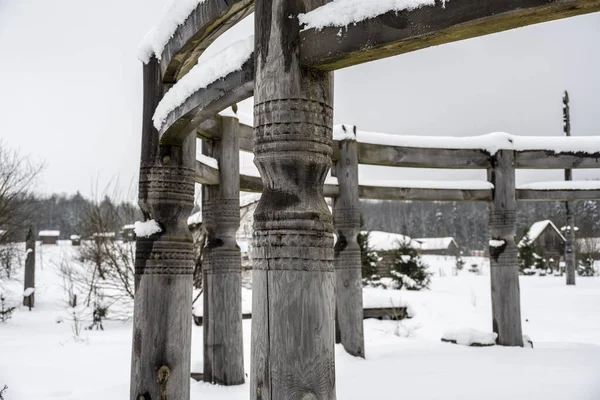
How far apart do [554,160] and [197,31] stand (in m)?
6.82

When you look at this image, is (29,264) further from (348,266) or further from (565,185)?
(565,185)

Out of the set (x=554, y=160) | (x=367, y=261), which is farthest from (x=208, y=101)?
(x=367, y=261)

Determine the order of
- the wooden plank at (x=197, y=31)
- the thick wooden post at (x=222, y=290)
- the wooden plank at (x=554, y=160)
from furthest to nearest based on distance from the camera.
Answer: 1. the wooden plank at (x=554, y=160)
2. the thick wooden post at (x=222, y=290)
3. the wooden plank at (x=197, y=31)

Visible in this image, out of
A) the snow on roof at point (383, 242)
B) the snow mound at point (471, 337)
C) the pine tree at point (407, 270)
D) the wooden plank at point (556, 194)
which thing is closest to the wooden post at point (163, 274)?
the snow mound at point (471, 337)

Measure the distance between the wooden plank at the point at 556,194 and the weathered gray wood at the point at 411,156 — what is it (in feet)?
4.00

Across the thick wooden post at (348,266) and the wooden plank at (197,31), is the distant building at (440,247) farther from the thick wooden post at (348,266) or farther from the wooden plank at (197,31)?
the wooden plank at (197,31)

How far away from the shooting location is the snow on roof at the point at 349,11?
1.79 metres

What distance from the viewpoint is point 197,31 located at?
293 centimetres

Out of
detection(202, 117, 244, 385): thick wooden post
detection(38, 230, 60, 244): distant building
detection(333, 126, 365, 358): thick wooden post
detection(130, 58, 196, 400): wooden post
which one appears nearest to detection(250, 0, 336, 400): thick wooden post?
detection(130, 58, 196, 400): wooden post

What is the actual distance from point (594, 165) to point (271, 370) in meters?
7.60

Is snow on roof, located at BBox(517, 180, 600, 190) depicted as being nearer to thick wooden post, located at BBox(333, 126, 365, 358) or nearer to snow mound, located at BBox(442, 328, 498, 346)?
snow mound, located at BBox(442, 328, 498, 346)

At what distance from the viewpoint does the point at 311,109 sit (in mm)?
2084

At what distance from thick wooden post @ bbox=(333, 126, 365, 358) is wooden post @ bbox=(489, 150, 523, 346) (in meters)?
2.40

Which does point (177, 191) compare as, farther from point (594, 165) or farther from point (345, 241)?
point (594, 165)
